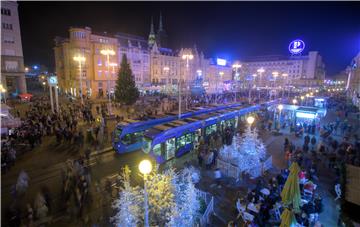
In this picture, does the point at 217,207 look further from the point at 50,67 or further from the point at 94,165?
the point at 50,67

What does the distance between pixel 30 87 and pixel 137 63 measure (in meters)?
42.8

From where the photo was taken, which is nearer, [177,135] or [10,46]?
[177,135]

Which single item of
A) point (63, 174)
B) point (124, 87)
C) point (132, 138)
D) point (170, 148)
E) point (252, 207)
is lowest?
point (252, 207)

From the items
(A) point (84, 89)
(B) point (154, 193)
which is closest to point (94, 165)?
(B) point (154, 193)

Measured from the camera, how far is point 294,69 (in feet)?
326

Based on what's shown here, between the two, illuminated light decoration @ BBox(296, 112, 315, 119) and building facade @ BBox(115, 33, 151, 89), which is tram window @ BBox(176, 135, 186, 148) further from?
building facade @ BBox(115, 33, 151, 89)

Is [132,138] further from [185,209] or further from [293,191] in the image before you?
[293,191]

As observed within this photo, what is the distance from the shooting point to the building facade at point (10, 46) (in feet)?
123

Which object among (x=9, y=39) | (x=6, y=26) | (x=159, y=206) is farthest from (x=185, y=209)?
(x=6, y=26)

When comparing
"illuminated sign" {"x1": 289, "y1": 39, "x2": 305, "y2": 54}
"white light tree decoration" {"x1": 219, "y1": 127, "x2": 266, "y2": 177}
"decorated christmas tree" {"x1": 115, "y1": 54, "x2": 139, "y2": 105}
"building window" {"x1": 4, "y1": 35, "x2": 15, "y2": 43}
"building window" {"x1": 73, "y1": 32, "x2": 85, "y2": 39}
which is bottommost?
"white light tree decoration" {"x1": 219, "y1": 127, "x2": 266, "y2": 177}

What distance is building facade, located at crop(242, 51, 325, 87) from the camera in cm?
9238

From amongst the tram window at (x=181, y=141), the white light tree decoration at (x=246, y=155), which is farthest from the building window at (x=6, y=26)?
the white light tree decoration at (x=246, y=155)

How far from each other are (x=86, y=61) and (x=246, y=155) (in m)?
43.7

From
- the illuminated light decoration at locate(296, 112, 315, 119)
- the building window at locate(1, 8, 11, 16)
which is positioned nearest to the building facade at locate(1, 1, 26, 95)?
the building window at locate(1, 8, 11, 16)
